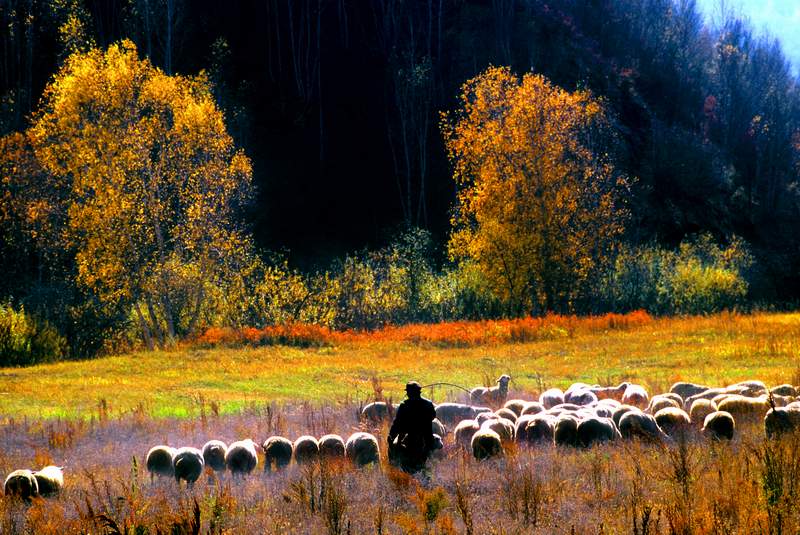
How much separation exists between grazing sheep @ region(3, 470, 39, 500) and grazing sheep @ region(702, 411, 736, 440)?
29.6 ft

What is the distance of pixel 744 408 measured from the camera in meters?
13.4

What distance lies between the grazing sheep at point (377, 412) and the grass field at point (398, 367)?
243 centimetres

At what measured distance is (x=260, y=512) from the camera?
9.56 meters

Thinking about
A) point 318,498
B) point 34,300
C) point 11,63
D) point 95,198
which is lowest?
point 318,498

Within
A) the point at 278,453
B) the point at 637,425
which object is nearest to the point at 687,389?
the point at 637,425

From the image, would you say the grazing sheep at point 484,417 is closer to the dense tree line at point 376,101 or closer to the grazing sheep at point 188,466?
the grazing sheep at point 188,466

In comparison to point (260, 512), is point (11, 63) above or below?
above

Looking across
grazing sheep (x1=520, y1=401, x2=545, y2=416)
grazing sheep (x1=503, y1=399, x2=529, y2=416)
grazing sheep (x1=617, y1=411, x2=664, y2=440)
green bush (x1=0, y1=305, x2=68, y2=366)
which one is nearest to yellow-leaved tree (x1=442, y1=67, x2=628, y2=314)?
green bush (x1=0, y1=305, x2=68, y2=366)

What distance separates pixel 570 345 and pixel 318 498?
2087 cm

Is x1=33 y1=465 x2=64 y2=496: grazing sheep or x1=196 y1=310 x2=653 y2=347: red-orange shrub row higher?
x1=196 y1=310 x2=653 y2=347: red-orange shrub row

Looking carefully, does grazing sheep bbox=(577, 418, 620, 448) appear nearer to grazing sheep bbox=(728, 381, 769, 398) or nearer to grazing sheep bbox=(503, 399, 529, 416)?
grazing sheep bbox=(503, 399, 529, 416)

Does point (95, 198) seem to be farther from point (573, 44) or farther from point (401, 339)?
point (573, 44)

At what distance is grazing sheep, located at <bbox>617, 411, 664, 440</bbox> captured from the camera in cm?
1214

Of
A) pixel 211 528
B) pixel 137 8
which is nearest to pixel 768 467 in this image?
pixel 211 528
